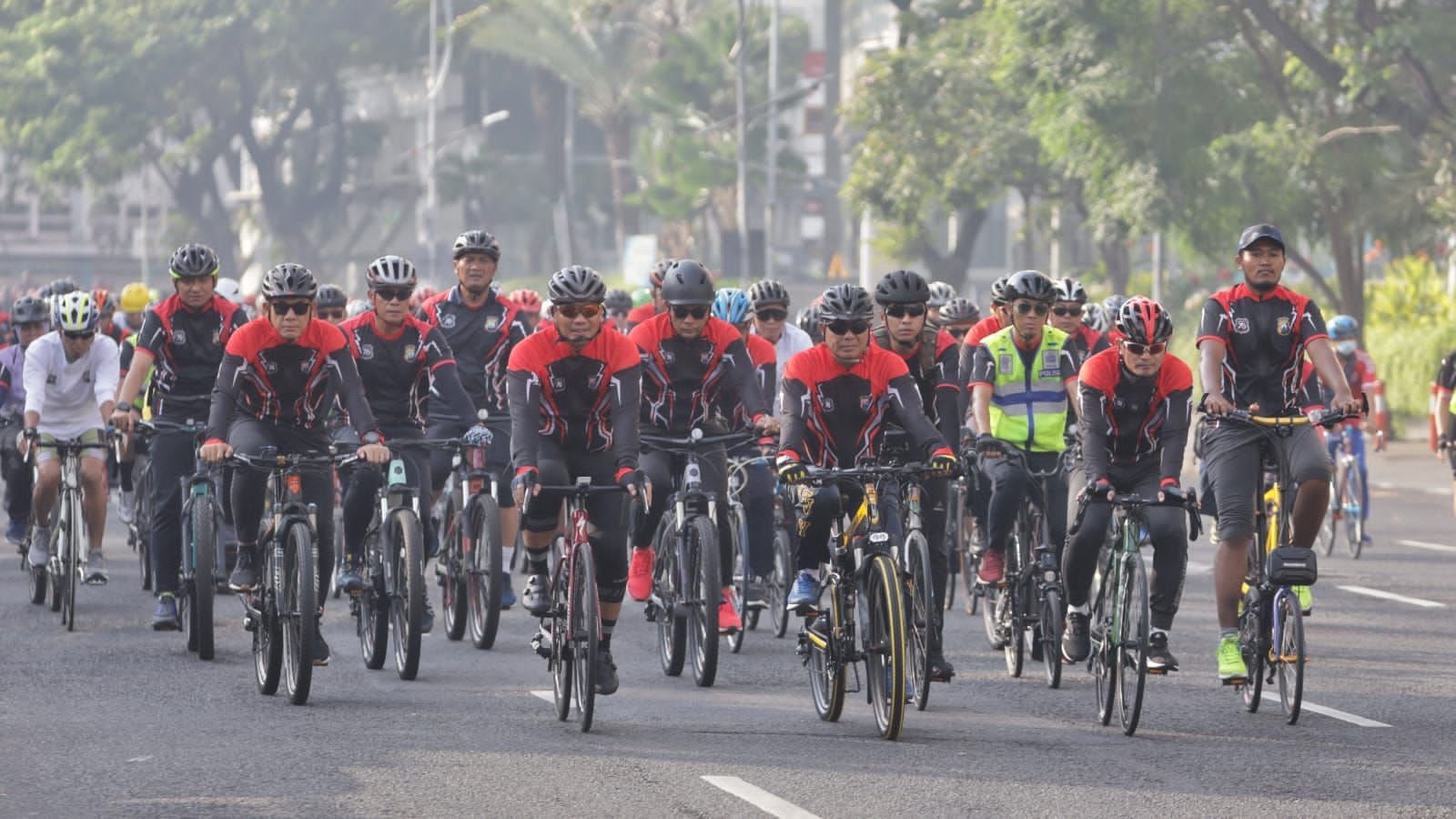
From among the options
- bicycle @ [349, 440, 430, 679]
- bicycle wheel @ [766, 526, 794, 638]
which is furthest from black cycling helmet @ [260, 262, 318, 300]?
bicycle wheel @ [766, 526, 794, 638]

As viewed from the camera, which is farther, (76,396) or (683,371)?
(76,396)

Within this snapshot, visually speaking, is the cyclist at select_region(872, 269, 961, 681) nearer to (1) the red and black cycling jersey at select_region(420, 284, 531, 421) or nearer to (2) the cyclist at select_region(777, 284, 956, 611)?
(2) the cyclist at select_region(777, 284, 956, 611)

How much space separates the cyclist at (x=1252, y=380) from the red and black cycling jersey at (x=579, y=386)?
242cm

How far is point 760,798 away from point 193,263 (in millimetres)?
5853

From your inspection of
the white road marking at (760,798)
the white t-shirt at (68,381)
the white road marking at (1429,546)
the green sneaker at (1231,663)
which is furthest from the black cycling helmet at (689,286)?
the white road marking at (1429,546)

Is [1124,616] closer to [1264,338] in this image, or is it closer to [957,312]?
[1264,338]

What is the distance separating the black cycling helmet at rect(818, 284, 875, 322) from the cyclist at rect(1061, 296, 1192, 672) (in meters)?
1.01

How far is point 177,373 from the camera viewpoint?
13.7 metres

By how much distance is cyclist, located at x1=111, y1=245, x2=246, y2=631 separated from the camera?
529 inches

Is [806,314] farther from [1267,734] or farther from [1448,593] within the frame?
[1267,734]

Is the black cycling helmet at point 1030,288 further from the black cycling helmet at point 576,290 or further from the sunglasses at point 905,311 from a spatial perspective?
the black cycling helmet at point 576,290

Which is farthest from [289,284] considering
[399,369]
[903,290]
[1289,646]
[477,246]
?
[1289,646]

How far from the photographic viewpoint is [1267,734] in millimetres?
10359

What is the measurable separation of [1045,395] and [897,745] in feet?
10.5
